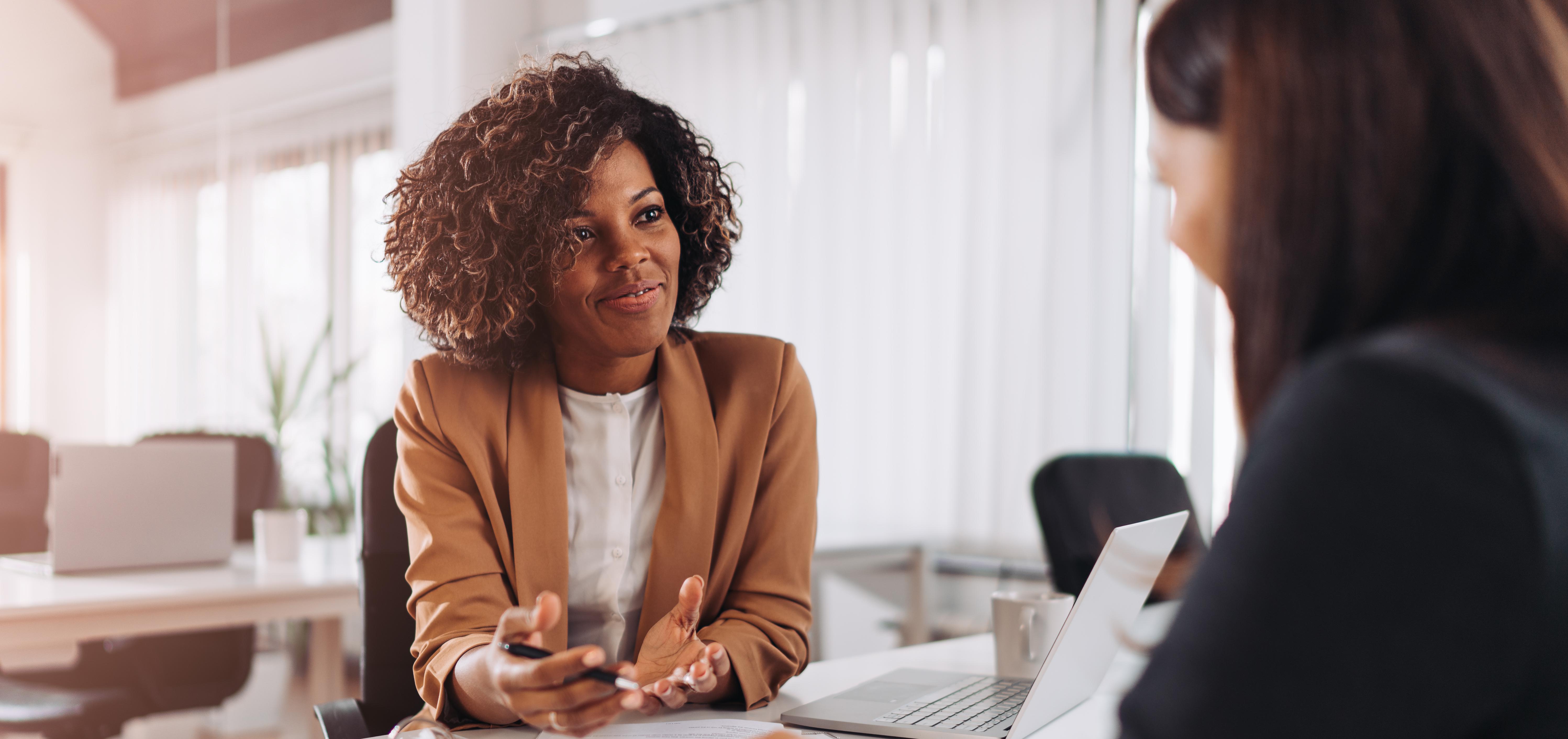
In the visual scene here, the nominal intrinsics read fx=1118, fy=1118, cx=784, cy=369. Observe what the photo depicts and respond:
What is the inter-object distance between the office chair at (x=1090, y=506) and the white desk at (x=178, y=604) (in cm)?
118

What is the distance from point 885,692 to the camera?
3.86 ft

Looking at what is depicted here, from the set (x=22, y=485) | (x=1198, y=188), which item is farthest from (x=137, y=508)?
(x=1198, y=188)

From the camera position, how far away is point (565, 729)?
95cm

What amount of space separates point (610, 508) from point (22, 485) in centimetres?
246

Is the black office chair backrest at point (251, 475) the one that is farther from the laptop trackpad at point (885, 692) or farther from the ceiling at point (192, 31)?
the ceiling at point (192, 31)

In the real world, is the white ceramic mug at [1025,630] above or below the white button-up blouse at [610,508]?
below

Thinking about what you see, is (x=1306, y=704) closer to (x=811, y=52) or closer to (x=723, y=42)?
(x=811, y=52)

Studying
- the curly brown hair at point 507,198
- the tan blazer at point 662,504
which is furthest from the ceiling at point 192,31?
the tan blazer at point 662,504

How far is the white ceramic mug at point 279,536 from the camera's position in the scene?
7.96ft

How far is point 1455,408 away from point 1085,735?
67cm

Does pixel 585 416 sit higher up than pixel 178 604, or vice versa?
pixel 585 416

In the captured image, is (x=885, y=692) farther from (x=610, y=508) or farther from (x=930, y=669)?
(x=610, y=508)

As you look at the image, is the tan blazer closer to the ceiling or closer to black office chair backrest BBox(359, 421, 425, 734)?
black office chair backrest BBox(359, 421, 425, 734)

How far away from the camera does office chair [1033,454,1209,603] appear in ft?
6.57
